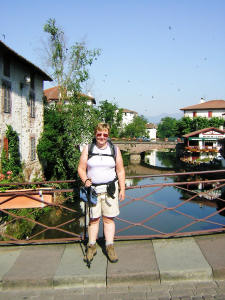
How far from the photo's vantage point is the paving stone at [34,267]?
10.6 ft

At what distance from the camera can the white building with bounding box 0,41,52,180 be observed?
15.0 m

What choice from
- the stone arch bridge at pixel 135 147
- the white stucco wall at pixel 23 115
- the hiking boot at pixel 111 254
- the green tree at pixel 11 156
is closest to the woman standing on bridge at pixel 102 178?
the hiking boot at pixel 111 254

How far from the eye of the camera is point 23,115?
18.0 m

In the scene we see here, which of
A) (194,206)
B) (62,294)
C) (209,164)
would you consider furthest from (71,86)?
(62,294)

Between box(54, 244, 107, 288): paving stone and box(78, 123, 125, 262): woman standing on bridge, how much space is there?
12 cm

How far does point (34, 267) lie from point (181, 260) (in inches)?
72.7

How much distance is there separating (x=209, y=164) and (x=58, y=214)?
27.7 meters

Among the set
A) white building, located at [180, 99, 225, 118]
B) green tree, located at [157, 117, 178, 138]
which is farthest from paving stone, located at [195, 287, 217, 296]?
green tree, located at [157, 117, 178, 138]

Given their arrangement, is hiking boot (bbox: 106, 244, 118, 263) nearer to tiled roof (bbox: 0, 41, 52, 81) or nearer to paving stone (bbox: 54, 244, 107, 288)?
paving stone (bbox: 54, 244, 107, 288)

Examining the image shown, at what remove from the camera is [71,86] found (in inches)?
1062

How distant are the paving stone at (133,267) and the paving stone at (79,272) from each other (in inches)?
4.2

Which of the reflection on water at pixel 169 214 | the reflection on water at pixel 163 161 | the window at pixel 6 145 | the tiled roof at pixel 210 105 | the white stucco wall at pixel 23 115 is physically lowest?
the reflection on water at pixel 169 214

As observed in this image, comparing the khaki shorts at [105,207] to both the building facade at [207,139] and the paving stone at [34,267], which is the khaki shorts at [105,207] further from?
the building facade at [207,139]

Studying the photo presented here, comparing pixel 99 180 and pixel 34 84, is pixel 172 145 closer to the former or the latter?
pixel 34 84
